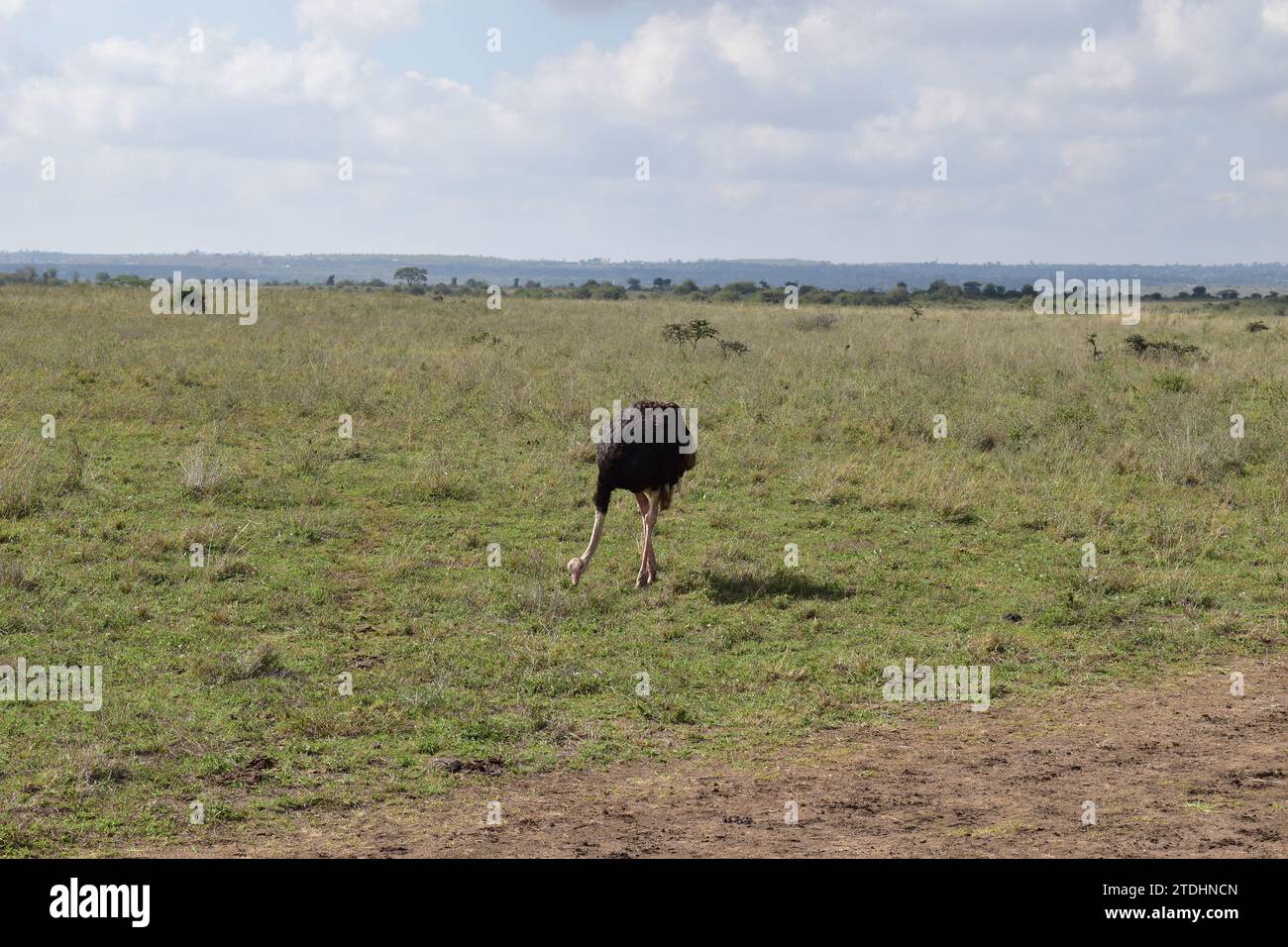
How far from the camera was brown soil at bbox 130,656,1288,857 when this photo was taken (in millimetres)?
5508

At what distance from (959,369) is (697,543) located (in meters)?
12.4

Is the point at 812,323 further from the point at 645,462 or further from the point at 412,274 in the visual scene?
the point at 412,274

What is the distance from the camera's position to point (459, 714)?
24.0 ft

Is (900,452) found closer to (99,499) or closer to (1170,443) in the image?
(1170,443)

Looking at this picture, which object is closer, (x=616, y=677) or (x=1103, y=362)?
(x=616, y=677)

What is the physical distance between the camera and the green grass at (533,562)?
697 centimetres

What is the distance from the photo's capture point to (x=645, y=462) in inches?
A: 408

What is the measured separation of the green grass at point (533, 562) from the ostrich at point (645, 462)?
0.38 m

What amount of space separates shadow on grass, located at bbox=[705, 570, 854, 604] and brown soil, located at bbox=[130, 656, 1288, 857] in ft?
8.16

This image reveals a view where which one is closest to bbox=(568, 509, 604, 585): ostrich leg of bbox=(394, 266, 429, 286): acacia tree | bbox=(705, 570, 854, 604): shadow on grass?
bbox=(705, 570, 854, 604): shadow on grass

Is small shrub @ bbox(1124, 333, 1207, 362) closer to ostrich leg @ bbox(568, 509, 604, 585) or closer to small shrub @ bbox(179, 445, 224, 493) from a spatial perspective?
ostrich leg @ bbox(568, 509, 604, 585)

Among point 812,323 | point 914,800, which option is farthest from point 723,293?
point 914,800
